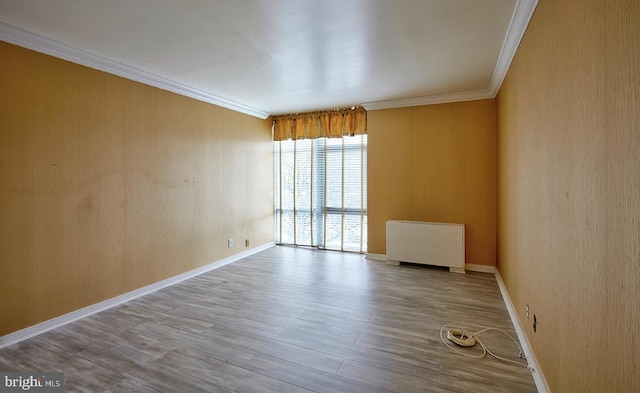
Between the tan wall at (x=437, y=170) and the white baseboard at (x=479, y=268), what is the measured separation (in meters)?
0.06

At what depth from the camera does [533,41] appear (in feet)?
6.50

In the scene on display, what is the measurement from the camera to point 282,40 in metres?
2.55

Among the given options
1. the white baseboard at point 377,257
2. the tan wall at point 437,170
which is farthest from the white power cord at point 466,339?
the white baseboard at point 377,257

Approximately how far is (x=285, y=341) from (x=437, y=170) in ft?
11.0

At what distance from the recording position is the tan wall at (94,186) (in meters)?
2.43

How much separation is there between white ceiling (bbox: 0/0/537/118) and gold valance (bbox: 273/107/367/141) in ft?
3.41

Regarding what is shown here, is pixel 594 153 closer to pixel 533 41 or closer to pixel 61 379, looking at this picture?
pixel 533 41

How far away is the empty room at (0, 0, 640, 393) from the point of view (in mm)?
1262

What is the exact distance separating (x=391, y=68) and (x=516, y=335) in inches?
114

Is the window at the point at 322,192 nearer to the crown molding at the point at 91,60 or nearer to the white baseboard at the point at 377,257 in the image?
the white baseboard at the point at 377,257

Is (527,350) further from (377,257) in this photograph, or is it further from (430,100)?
(430,100)

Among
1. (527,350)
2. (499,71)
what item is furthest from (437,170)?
(527,350)

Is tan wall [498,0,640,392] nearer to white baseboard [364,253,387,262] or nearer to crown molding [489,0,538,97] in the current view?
crown molding [489,0,538,97]

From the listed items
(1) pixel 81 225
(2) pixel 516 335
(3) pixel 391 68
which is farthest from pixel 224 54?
(2) pixel 516 335
